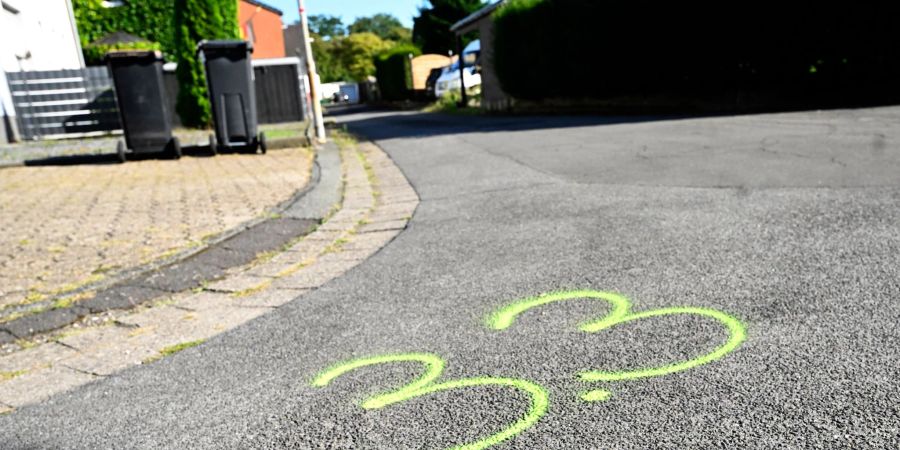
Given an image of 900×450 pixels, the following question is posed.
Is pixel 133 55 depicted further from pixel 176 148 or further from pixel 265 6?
pixel 265 6

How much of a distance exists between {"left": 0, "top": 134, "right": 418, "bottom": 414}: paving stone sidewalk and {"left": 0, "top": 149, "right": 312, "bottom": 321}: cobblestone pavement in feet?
2.22

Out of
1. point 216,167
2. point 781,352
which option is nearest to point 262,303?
point 781,352

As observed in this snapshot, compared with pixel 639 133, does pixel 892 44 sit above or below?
above

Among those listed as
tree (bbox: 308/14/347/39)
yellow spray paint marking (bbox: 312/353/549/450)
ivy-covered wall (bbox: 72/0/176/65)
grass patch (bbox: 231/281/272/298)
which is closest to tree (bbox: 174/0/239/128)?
ivy-covered wall (bbox: 72/0/176/65)

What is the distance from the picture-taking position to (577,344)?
8.32 ft

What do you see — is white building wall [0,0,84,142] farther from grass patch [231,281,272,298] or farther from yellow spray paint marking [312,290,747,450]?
yellow spray paint marking [312,290,747,450]

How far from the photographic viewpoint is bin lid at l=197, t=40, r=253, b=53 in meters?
10.3

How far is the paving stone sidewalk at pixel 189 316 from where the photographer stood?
2.78 meters

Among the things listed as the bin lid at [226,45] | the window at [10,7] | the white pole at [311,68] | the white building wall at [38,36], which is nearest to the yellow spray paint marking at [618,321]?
the bin lid at [226,45]

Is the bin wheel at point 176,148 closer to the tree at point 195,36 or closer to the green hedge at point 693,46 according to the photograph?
the tree at point 195,36

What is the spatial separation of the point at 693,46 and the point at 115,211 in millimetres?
13222

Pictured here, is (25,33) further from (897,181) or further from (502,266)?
(897,181)

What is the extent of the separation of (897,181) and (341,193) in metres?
4.90

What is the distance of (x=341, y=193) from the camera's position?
6754 millimetres
